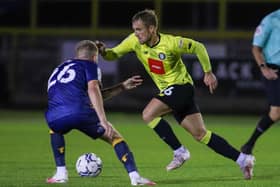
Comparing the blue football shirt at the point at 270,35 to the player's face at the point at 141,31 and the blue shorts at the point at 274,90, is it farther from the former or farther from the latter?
the player's face at the point at 141,31

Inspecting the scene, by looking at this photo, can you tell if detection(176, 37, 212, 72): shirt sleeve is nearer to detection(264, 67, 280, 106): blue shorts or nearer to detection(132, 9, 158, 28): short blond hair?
detection(132, 9, 158, 28): short blond hair

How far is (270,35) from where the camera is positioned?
1027cm

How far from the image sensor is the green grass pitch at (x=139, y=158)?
9734 millimetres

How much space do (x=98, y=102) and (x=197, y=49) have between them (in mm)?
1851

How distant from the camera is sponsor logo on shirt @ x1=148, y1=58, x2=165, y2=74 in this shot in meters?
10.5

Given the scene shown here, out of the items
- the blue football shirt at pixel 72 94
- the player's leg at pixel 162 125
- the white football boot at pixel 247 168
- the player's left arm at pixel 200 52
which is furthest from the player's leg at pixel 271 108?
the blue football shirt at pixel 72 94

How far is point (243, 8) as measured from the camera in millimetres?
23594

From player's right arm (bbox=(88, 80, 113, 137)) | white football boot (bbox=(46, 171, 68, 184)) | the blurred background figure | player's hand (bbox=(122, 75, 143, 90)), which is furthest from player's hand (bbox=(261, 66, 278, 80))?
white football boot (bbox=(46, 171, 68, 184))

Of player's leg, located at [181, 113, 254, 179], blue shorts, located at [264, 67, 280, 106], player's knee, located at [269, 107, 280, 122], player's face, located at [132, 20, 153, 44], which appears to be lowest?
player's leg, located at [181, 113, 254, 179]

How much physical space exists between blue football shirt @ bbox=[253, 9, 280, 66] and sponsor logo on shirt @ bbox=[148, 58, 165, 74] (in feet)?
3.51

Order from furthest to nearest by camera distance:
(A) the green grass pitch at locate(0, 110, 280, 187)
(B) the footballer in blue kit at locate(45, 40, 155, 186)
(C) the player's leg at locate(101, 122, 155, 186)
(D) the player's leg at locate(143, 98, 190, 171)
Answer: (D) the player's leg at locate(143, 98, 190, 171) → (A) the green grass pitch at locate(0, 110, 280, 187) → (B) the footballer in blue kit at locate(45, 40, 155, 186) → (C) the player's leg at locate(101, 122, 155, 186)

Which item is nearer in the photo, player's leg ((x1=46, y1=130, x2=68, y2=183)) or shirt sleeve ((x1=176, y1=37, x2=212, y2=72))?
player's leg ((x1=46, y1=130, x2=68, y2=183))

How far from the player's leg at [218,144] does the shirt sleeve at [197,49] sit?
65 cm

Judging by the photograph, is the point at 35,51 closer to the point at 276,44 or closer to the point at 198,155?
the point at 198,155
